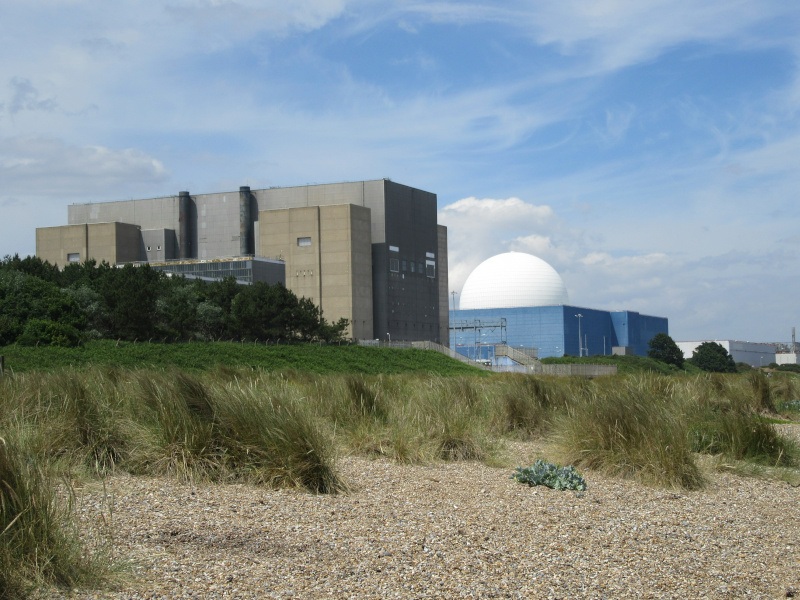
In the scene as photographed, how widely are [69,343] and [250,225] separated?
61.9 meters

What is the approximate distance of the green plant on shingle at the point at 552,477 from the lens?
9.85 m

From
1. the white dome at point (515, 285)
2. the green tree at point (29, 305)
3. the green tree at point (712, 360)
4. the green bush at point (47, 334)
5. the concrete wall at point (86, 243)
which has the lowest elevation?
the green tree at point (712, 360)

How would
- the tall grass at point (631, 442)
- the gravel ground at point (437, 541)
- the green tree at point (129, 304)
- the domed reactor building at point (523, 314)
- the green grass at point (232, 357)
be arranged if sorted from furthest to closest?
the domed reactor building at point (523, 314) → the green tree at point (129, 304) → the green grass at point (232, 357) → the tall grass at point (631, 442) → the gravel ground at point (437, 541)

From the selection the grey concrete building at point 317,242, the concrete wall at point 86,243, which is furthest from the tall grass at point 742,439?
the concrete wall at point 86,243

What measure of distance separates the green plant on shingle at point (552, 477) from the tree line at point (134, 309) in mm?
29920

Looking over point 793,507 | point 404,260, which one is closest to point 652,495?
point 793,507

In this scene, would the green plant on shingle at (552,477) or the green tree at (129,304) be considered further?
the green tree at (129,304)

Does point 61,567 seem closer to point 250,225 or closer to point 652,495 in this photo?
point 652,495

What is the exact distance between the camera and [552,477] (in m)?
10.0

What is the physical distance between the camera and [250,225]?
9806cm

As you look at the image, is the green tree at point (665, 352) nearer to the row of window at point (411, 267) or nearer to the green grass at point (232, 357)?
the row of window at point (411, 267)

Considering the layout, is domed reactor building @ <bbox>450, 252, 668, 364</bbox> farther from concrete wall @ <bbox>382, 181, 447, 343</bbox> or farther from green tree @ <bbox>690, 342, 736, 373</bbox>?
green tree @ <bbox>690, 342, 736, 373</bbox>

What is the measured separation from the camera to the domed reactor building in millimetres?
105938

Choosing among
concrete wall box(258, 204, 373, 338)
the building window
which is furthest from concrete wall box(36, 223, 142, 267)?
the building window
